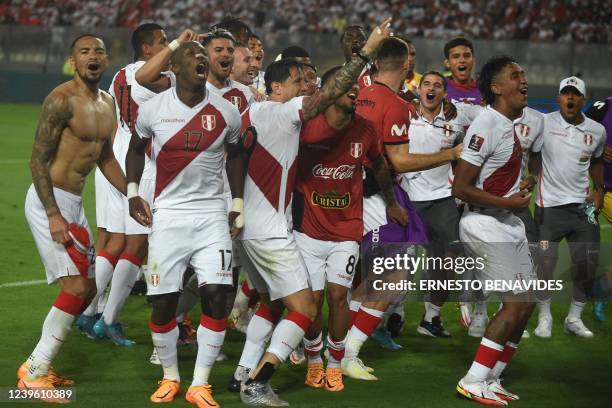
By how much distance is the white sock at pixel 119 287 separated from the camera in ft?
27.9

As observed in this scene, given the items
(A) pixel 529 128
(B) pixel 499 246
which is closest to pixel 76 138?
(B) pixel 499 246

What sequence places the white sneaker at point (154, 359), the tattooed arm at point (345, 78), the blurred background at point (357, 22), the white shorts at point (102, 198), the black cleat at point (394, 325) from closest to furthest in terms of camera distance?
the tattooed arm at point (345, 78) < the white sneaker at point (154, 359) < the white shorts at point (102, 198) < the black cleat at point (394, 325) < the blurred background at point (357, 22)

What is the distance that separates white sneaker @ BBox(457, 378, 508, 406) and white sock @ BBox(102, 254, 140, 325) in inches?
111

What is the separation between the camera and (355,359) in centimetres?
800

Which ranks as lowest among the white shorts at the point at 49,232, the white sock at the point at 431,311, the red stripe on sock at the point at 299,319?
the white sock at the point at 431,311

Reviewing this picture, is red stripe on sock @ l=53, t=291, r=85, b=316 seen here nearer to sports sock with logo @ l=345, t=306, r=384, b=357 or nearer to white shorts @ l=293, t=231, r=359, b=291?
white shorts @ l=293, t=231, r=359, b=291

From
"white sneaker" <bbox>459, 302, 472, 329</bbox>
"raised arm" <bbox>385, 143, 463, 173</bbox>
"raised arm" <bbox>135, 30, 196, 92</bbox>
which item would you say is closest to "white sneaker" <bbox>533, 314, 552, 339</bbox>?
"white sneaker" <bbox>459, 302, 472, 329</bbox>

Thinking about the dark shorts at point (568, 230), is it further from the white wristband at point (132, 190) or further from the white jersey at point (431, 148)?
Result: the white wristband at point (132, 190)

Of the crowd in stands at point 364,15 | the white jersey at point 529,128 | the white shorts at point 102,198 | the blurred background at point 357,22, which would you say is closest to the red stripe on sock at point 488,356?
the white jersey at point 529,128

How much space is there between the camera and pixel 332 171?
7512 mm

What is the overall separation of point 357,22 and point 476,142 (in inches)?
924

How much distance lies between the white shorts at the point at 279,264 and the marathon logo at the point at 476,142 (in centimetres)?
137

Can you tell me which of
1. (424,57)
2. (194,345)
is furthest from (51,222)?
(424,57)

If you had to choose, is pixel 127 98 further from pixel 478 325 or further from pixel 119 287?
pixel 478 325
